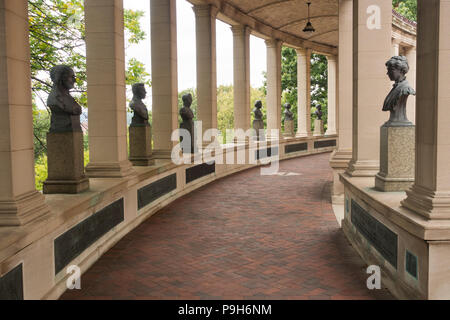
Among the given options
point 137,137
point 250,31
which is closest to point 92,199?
point 137,137

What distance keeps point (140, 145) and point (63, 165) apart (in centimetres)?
546

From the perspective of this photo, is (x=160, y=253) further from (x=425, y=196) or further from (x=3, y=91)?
(x=425, y=196)

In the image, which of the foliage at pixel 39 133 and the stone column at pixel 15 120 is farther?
the foliage at pixel 39 133

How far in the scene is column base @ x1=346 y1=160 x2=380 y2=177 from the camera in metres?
12.3

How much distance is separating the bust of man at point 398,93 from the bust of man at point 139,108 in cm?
845

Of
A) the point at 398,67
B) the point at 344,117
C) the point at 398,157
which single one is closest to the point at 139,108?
the point at 344,117

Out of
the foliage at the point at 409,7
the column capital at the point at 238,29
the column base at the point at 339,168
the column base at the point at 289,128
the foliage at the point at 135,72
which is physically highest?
the foliage at the point at 409,7

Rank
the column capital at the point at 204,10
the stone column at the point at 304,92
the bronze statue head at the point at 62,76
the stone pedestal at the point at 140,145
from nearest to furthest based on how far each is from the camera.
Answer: the bronze statue head at the point at 62,76
the stone pedestal at the point at 140,145
the column capital at the point at 204,10
the stone column at the point at 304,92

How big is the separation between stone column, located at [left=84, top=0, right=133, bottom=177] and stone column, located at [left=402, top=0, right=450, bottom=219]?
27.5 ft

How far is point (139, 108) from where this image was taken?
50.3 feet

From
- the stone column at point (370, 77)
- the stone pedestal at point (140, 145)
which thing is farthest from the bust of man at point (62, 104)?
the stone column at point (370, 77)

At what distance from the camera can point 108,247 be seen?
11.6m

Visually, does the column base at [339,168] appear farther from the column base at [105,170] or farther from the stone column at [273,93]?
the stone column at [273,93]

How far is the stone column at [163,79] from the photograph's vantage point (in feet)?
59.3
